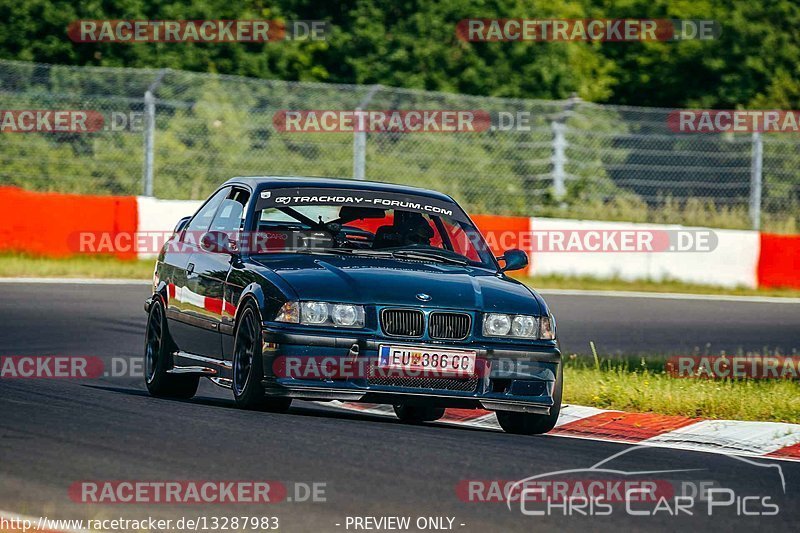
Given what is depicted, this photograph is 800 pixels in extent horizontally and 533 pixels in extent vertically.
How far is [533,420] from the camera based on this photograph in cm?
948

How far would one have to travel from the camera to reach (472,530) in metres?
6.09

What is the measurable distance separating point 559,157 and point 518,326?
58.4ft

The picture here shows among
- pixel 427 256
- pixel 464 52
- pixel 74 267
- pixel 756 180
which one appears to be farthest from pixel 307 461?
pixel 464 52

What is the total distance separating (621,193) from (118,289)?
417 inches

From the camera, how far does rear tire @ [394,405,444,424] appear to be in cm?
1041

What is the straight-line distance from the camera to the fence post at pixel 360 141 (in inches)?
984

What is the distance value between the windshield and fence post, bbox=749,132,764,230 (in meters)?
15.9

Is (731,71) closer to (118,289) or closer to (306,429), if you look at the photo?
(118,289)

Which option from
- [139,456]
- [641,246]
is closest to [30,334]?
[139,456]

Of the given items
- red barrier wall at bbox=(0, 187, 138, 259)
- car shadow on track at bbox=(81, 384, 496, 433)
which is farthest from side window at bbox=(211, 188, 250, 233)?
red barrier wall at bbox=(0, 187, 138, 259)

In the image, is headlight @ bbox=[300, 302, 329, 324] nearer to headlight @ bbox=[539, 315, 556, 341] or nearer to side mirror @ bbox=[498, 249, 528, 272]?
headlight @ bbox=[539, 315, 556, 341]

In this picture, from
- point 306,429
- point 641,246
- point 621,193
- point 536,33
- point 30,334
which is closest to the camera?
point 306,429

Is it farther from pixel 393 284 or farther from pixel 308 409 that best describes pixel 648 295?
pixel 393 284

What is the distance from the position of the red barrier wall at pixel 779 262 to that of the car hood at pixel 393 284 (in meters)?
14.4
